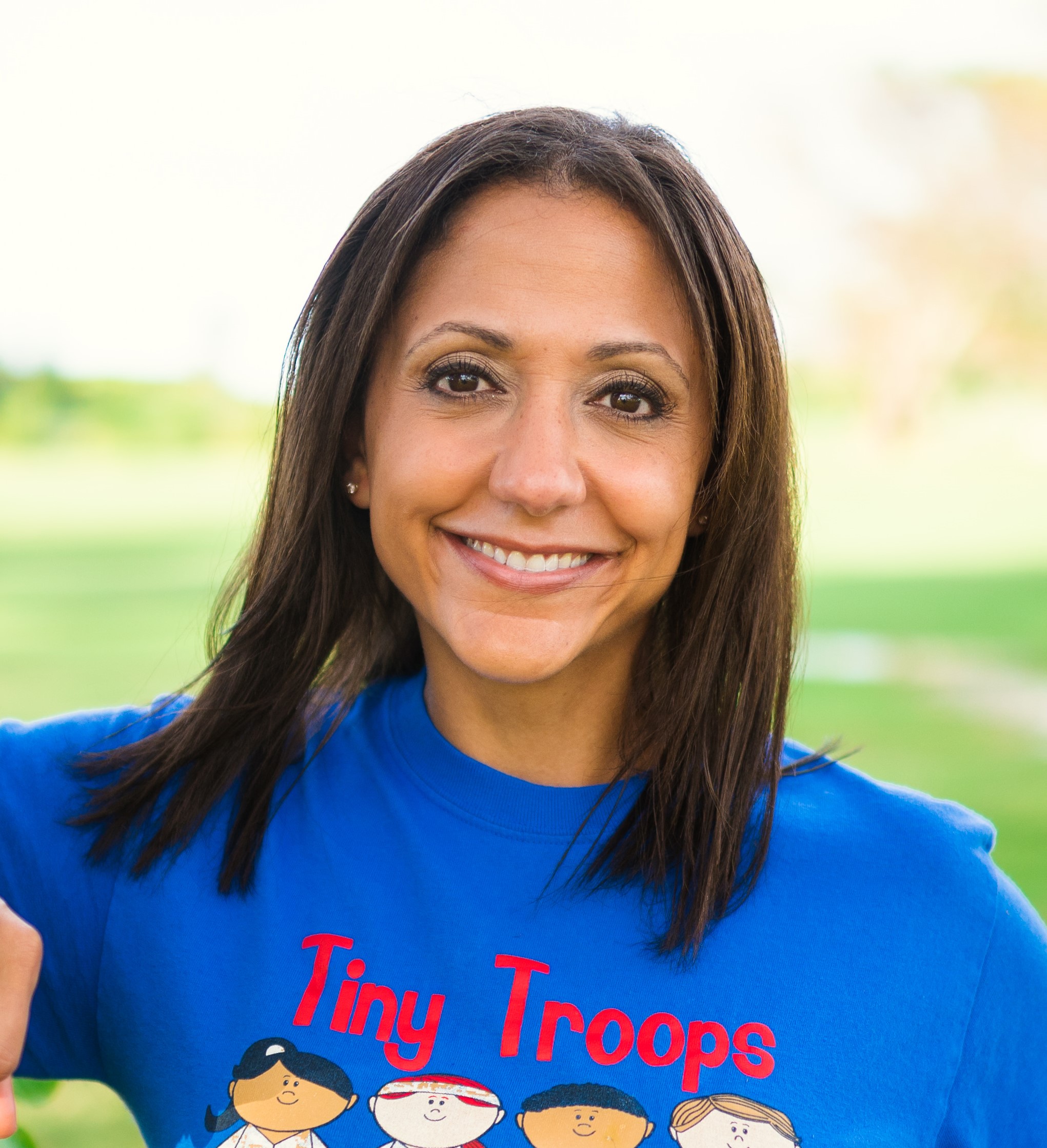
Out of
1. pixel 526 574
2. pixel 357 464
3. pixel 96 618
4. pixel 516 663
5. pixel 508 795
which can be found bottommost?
pixel 96 618

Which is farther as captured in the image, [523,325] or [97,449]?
[97,449]

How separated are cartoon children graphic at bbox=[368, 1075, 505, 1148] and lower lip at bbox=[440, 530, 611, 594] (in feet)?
1.78

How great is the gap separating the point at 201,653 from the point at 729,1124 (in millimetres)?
1244

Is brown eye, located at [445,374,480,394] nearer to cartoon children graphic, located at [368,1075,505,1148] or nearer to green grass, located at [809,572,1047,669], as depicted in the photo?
cartoon children graphic, located at [368,1075,505,1148]

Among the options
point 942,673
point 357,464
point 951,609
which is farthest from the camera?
point 951,609

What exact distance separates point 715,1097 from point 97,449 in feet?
93.8

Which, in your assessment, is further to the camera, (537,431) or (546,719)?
(546,719)

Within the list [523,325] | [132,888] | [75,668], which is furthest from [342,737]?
[75,668]

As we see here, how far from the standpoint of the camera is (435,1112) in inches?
55.4

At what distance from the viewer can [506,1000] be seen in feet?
4.83

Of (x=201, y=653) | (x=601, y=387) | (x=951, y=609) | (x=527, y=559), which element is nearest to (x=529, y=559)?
(x=527, y=559)

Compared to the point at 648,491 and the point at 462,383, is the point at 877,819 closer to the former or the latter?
the point at 648,491

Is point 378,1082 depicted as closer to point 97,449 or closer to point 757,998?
point 757,998

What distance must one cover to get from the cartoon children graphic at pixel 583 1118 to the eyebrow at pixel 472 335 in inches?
32.1
